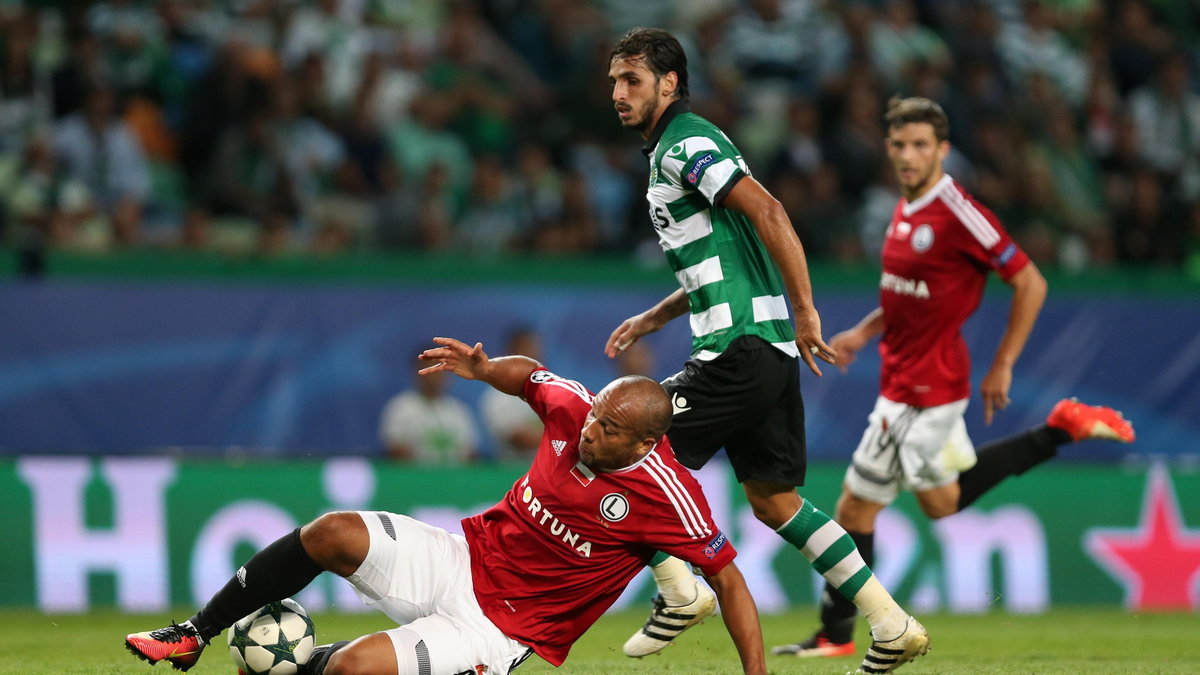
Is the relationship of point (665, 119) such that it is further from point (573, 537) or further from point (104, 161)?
point (104, 161)

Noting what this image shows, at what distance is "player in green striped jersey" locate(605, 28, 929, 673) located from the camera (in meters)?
5.61

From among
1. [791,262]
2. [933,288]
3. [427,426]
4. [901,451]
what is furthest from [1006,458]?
[427,426]

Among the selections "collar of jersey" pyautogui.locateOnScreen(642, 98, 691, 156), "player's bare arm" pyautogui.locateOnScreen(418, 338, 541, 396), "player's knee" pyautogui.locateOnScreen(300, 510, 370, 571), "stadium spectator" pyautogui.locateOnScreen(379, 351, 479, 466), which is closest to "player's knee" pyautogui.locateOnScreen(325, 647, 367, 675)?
"player's knee" pyautogui.locateOnScreen(300, 510, 370, 571)

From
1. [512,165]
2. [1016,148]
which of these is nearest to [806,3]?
[1016,148]

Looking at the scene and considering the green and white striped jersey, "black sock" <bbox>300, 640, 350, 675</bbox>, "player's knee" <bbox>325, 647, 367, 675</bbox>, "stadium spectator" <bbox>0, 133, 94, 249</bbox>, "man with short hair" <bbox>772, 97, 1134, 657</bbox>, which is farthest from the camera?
"stadium spectator" <bbox>0, 133, 94, 249</bbox>

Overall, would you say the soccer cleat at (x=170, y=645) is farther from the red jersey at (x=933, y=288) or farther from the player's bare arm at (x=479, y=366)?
the red jersey at (x=933, y=288)

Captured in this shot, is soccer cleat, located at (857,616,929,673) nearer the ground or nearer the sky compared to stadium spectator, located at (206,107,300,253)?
nearer the ground

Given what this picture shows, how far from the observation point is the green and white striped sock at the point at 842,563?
5.75m

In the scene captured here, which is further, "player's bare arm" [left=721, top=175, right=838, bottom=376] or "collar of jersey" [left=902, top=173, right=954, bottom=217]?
"collar of jersey" [left=902, top=173, right=954, bottom=217]

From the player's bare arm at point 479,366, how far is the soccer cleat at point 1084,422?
311 cm

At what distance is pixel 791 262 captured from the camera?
525 centimetres

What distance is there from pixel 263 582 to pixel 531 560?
911 mm

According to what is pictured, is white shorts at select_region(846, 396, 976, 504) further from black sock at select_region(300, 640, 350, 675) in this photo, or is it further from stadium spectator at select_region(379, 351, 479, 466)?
stadium spectator at select_region(379, 351, 479, 466)

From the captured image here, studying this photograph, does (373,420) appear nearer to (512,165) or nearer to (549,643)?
(512,165)
